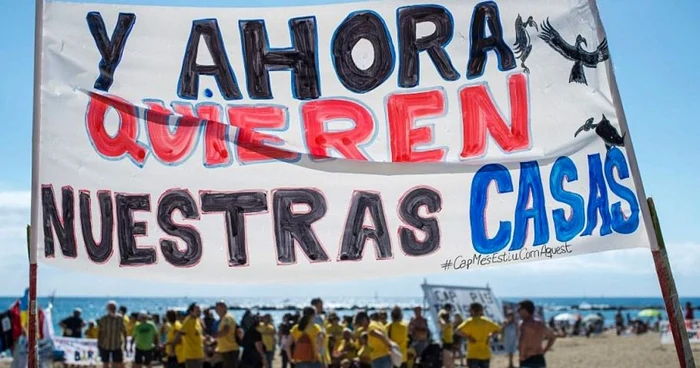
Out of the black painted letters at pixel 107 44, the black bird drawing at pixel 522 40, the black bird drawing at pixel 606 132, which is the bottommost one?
the black bird drawing at pixel 606 132

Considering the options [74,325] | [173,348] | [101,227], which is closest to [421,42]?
[101,227]

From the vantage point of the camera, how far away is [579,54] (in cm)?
513

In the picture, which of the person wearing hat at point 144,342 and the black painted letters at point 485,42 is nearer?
the black painted letters at point 485,42

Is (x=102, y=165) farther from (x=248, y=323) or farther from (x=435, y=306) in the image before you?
(x=435, y=306)

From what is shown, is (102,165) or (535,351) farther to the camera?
(535,351)

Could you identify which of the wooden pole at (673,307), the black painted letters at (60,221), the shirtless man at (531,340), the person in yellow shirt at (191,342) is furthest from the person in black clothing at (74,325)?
the wooden pole at (673,307)

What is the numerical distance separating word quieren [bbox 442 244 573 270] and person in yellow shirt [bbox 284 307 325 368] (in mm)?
7028

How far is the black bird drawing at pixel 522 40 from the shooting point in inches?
206

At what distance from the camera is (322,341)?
12141 mm

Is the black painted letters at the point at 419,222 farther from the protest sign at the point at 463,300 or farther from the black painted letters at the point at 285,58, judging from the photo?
the protest sign at the point at 463,300

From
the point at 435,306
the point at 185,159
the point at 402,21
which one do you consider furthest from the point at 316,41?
the point at 435,306

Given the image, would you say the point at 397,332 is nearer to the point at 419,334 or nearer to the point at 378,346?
the point at 378,346

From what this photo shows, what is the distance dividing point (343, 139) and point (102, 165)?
1.45m

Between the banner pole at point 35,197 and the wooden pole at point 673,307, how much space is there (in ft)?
11.0
